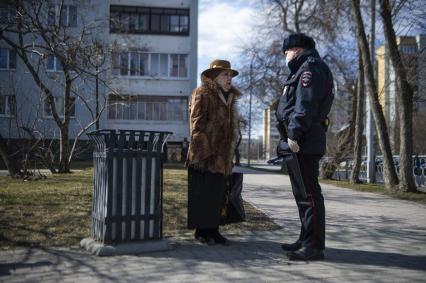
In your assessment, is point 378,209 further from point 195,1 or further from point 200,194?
point 195,1

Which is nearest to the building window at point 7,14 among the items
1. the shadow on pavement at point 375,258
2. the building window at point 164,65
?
the shadow on pavement at point 375,258

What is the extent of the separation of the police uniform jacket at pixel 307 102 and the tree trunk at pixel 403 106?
28.8ft

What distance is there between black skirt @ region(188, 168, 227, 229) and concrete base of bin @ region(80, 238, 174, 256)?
0.43m

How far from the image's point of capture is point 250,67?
3014 cm

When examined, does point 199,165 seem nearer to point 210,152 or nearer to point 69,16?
point 210,152

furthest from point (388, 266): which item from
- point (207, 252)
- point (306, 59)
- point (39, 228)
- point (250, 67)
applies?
point (250, 67)

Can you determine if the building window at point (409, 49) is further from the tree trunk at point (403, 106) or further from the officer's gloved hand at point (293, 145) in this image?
the officer's gloved hand at point (293, 145)

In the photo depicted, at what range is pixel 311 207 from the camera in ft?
16.0

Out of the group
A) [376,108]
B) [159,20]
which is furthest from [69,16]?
[159,20]

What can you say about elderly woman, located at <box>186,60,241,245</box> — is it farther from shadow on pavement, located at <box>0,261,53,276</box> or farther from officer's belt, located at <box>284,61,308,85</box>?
shadow on pavement, located at <box>0,261,53,276</box>

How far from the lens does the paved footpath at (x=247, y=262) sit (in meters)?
4.14

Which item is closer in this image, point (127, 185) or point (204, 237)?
point (127, 185)

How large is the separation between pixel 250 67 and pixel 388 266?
26.2 metres

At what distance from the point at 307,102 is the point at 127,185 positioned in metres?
1.95
